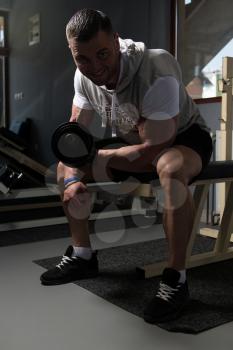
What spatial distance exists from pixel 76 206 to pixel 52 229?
3.74ft

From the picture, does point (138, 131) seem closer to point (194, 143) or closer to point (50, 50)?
point (194, 143)

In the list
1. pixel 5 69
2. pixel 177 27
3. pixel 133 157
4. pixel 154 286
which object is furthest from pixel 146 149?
pixel 5 69

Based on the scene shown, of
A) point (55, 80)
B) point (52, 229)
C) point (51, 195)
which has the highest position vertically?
point (55, 80)

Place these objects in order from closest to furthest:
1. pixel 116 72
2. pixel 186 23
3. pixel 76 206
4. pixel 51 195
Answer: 1. pixel 116 72
2. pixel 76 206
3. pixel 51 195
4. pixel 186 23

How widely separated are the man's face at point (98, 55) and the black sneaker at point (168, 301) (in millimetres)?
693

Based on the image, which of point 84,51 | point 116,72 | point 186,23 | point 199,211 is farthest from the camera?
point 186,23

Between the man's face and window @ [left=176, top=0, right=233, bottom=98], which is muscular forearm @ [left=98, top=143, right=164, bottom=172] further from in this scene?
window @ [left=176, top=0, right=233, bottom=98]

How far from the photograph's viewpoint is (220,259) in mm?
2080

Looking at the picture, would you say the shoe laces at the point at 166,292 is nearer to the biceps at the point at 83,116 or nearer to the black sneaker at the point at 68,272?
the black sneaker at the point at 68,272

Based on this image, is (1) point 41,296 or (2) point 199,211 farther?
(2) point 199,211

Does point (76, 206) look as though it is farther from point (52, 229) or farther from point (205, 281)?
point (52, 229)

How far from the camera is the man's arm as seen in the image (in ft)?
4.65

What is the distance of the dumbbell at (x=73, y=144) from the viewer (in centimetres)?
149

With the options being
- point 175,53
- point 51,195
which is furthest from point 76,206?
point 175,53
